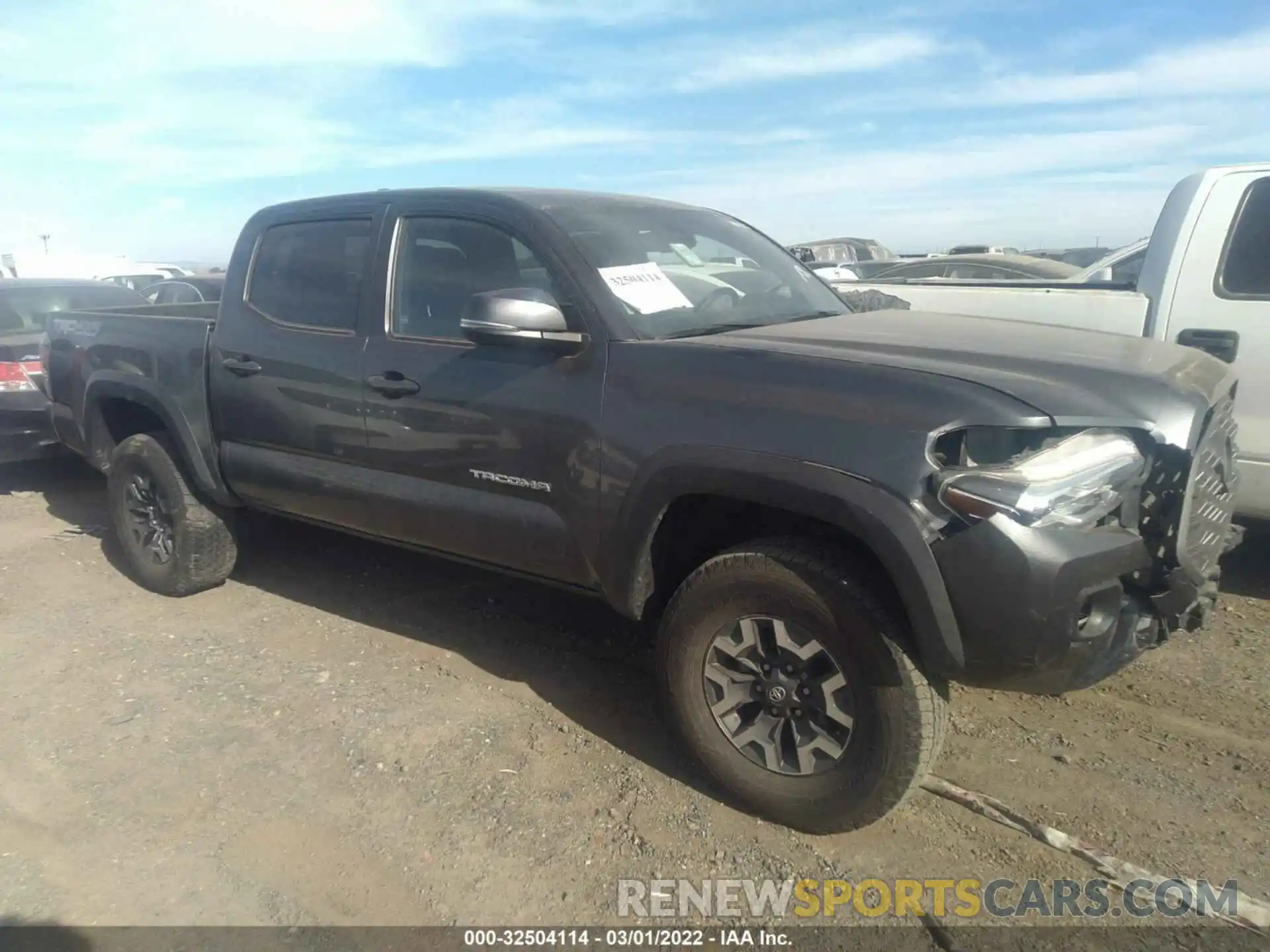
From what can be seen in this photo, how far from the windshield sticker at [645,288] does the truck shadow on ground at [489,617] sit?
3.40 feet

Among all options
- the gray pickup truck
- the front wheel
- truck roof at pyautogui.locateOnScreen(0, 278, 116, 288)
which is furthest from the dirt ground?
truck roof at pyautogui.locateOnScreen(0, 278, 116, 288)

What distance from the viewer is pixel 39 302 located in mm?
7336

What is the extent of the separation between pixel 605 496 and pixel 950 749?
1466 mm

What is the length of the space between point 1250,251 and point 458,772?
13.3 ft

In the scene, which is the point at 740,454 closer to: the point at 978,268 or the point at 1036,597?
the point at 1036,597

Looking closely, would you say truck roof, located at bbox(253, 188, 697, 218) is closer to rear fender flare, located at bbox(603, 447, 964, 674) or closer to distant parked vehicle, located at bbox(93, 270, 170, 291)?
rear fender flare, located at bbox(603, 447, 964, 674)

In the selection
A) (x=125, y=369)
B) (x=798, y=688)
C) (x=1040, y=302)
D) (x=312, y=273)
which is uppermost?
(x=312, y=273)

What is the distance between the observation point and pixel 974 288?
522 cm

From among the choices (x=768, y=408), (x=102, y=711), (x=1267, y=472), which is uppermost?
(x=768, y=408)

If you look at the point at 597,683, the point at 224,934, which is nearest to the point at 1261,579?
the point at 597,683

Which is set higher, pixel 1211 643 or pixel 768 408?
pixel 768 408

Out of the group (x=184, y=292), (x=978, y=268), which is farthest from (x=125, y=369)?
(x=978, y=268)

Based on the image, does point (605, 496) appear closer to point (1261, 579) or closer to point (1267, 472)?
point (1267, 472)

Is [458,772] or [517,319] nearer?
[517,319]
